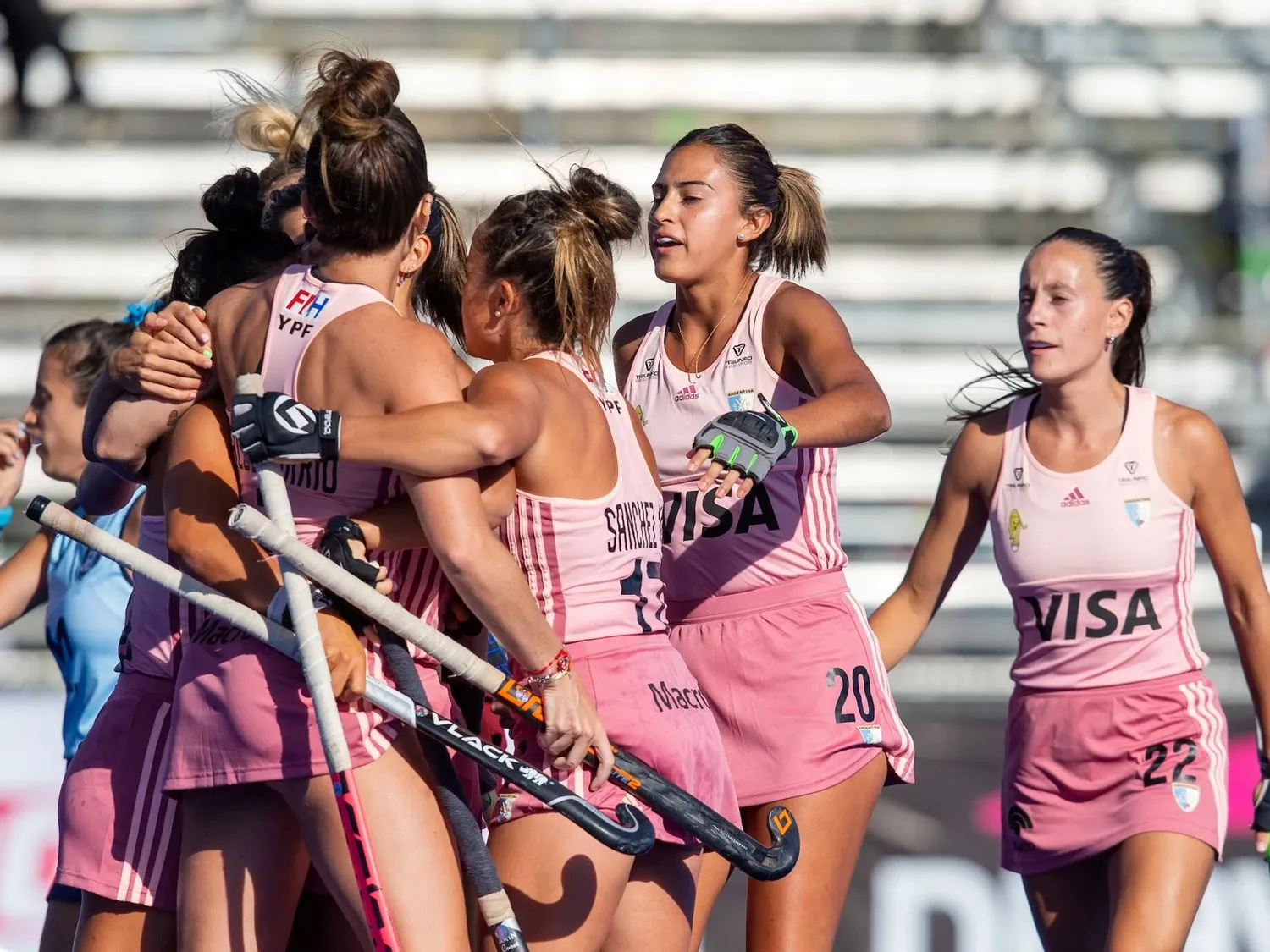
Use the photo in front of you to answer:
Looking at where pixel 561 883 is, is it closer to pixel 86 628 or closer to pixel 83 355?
pixel 86 628

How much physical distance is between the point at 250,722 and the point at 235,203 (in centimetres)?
117

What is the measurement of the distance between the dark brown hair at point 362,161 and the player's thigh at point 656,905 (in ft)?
3.78

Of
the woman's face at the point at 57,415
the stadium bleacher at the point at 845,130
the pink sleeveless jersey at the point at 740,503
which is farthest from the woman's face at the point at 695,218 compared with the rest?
the stadium bleacher at the point at 845,130

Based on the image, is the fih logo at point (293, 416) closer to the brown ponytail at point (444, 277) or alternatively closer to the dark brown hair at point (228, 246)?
the brown ponytail at point (444, 277)

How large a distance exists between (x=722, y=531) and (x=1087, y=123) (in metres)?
7.19

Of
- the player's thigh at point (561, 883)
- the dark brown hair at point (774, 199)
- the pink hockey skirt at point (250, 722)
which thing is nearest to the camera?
the pink hockey skirt at point (250, 722)

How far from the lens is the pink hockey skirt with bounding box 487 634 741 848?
262 cm

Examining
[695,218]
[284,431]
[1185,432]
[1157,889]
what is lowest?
[1157,889]

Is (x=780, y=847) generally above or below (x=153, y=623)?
below

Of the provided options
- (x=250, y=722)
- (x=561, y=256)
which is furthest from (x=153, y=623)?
(x=561, y=256)

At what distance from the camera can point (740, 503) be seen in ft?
11.2

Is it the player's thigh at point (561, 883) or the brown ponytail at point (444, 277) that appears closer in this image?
the player's thigh at point (561, 883)

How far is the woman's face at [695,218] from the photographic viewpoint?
3.46 metres

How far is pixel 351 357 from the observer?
2430mm
